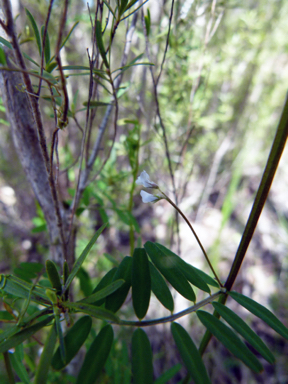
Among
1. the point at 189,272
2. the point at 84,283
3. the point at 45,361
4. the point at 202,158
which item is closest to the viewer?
the point at 45,361

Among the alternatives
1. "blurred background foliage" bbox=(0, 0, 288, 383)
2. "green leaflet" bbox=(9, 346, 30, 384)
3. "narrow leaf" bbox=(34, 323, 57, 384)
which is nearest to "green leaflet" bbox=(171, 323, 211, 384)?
"narrow leaf" bbox=(34, 323, 57, 384)

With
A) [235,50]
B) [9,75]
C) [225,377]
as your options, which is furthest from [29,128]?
[225,377]

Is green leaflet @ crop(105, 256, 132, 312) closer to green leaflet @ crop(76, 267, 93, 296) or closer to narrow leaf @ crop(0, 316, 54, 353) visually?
narrow leaf @ crop(0, 316, 54, 353)

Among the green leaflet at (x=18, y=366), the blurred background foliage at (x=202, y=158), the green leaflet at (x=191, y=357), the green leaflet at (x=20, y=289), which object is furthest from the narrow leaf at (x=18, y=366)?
the blurred background foliage at (x=202, y=158)

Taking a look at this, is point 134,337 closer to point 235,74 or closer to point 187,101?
point 187,101

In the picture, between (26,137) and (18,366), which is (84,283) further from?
(26,137)

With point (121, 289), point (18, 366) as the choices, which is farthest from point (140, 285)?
point (18, 366)
